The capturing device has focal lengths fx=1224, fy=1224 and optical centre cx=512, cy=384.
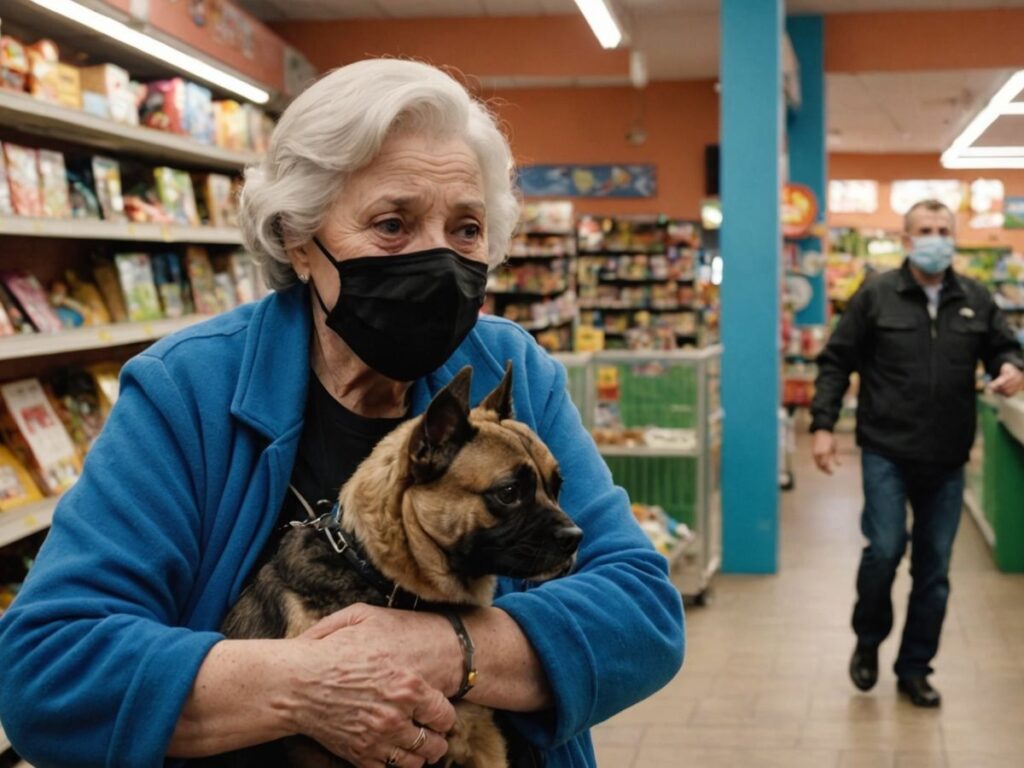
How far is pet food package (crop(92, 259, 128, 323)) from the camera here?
202 inches

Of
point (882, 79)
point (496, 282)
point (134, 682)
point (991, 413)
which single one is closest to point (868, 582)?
point (991, 413)

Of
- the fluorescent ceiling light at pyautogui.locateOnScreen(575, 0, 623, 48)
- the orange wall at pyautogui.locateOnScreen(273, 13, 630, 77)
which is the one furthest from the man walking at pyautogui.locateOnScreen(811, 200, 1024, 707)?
the orange wall at pyautogui.locateOnScreen(273, 13, 630, 77)

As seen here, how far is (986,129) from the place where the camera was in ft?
45.8

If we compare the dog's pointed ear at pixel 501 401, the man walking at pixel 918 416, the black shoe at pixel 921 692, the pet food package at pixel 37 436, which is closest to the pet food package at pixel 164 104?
the pet food package at pixel 37 436

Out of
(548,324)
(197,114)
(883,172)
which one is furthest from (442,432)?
(883,172)

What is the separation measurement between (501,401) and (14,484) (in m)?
3.35

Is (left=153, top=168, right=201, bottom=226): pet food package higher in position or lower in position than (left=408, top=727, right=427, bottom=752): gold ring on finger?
higher

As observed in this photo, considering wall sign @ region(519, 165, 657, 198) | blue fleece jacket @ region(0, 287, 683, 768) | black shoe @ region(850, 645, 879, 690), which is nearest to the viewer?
blue fleece jacket @ region(0, 287, 683, 768)

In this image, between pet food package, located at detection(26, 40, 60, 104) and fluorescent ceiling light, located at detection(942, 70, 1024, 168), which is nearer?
pet food package, located at detection(26, 40, 60, 104)

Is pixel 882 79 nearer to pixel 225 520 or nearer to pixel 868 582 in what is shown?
pixel 868 582

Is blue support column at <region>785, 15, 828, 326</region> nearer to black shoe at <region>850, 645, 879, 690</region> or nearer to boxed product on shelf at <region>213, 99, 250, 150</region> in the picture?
boxed product on shelf at <region>213, 99, 250, 150</region>

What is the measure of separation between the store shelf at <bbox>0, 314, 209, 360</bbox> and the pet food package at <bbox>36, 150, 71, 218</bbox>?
45cm

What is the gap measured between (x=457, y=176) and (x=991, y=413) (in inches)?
292

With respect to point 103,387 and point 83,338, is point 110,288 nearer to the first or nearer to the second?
point 103,387
